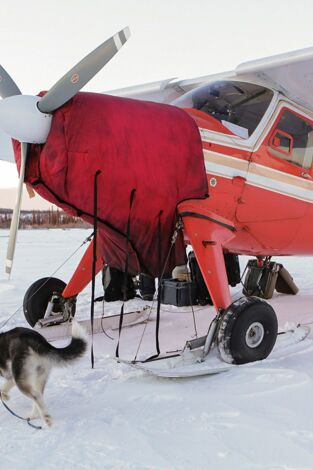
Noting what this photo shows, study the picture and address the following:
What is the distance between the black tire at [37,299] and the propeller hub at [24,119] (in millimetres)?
2353

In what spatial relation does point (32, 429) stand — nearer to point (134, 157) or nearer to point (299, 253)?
point (134, 157)

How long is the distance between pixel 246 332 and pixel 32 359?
1887 millimetres

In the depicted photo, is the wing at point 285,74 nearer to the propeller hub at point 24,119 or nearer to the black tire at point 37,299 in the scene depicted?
the propeller hub at point 24,119

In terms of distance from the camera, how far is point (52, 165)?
3.67m

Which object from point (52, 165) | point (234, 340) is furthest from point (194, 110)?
point (234, 340)

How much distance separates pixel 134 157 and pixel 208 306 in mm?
3762

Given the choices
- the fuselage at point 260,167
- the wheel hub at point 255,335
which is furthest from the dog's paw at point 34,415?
the fuselage at point 260,167

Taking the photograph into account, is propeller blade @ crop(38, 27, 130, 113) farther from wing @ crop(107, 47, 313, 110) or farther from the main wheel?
the main wheel

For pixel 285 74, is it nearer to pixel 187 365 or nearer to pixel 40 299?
pixel 187 365

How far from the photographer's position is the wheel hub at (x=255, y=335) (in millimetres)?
4016

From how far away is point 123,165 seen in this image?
12.6 ft

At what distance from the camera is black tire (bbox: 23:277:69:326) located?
17.5 ft

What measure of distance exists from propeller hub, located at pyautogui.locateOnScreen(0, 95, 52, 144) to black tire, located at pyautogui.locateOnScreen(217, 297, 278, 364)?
2164mm

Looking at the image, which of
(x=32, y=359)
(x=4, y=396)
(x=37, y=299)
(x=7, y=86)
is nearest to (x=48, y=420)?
(x=32, y=359)
